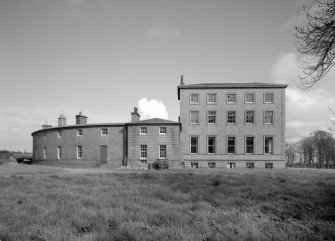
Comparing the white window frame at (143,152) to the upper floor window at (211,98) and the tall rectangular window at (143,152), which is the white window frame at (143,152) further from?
the upper floor window at (211,98)

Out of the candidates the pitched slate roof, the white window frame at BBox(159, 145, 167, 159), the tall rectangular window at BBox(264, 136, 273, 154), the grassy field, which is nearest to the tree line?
the tall rectangular window at BBox(264, 136, 273, 154)

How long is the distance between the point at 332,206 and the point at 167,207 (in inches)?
209

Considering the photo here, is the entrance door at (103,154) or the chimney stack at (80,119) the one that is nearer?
the entrance door at (103,154)

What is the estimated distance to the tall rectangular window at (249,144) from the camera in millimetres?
34369

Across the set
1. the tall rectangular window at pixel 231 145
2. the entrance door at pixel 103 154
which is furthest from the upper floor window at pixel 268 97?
the entrance door at pixel 103 154

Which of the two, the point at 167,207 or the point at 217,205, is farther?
the point at 217,205

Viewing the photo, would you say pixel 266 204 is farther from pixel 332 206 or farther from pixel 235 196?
pixel 332 206

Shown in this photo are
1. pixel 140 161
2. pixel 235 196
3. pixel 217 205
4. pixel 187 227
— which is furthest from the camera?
pixel 140 161

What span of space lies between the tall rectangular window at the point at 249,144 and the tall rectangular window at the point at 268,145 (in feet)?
6.36

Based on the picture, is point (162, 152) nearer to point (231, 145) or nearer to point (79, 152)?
point (231, 145)

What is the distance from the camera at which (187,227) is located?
529 cm

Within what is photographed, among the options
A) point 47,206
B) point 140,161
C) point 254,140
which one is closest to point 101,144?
point 140,161

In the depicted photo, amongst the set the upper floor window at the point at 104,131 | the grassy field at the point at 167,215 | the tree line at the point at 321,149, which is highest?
the upper floor window at the point at 104,131

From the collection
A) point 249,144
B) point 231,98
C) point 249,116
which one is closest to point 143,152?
point 231,98
